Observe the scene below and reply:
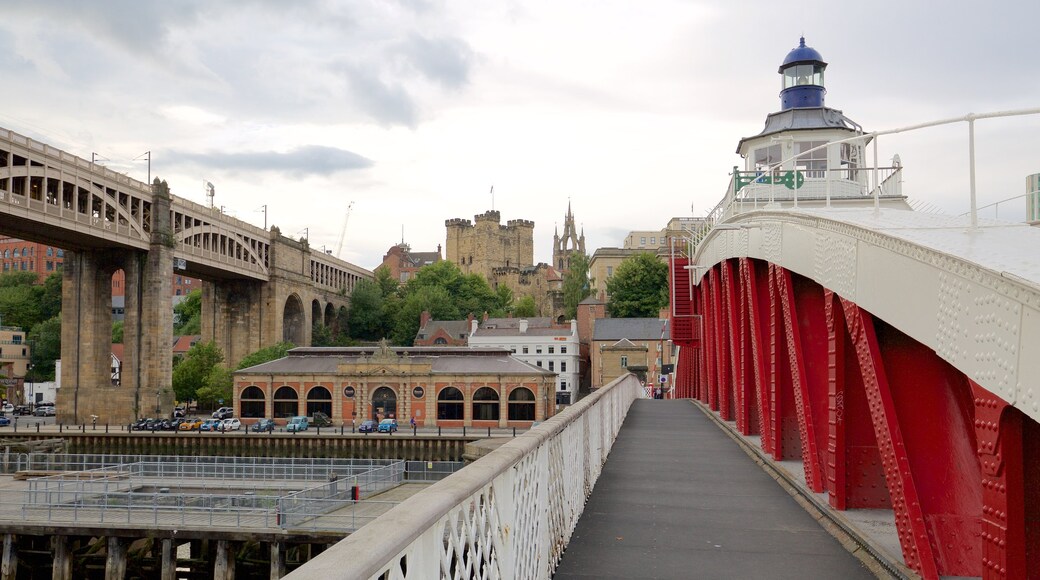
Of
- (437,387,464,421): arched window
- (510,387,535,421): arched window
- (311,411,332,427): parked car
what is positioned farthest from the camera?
(437,387,464,421): arched window

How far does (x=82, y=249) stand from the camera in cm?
6003

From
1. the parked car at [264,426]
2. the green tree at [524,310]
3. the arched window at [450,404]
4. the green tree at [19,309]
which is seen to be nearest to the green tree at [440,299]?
the green tree at [524,310]

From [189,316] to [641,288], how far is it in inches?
2614

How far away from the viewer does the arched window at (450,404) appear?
60.1m

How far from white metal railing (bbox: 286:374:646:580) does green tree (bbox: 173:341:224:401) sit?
218ft

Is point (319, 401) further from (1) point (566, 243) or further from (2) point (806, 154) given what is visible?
(1) point (566, 243)

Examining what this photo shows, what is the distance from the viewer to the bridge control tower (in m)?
15.1

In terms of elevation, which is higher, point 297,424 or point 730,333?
point 730,333

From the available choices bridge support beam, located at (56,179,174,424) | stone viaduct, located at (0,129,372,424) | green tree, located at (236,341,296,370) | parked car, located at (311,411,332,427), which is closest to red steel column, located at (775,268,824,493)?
stone viaduct, located at (0,129,372,424)

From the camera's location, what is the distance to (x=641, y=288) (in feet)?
309

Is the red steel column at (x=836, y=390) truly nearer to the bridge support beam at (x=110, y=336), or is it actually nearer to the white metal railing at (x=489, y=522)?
the white metal railing at (x=489, y=522)

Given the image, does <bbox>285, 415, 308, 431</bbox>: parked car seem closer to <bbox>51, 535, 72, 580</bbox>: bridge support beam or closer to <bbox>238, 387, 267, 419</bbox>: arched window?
<bbox>238, 387, 267, 419</bbox>: arched window

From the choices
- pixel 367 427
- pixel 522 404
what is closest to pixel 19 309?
pixel 367 427

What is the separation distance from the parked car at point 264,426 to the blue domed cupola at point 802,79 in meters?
42.9
